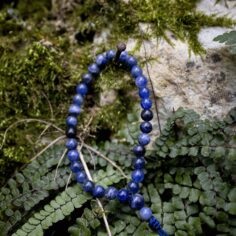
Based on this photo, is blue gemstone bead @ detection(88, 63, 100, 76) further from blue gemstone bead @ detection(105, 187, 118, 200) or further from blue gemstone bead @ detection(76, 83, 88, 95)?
blue gemstone bead @ detection(105, 187, 118, 200)

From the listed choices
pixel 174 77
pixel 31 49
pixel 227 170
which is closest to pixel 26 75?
pixel 31 49

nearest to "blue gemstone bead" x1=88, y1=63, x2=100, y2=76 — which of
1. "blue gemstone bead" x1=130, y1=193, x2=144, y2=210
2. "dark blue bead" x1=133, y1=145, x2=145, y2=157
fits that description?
"dark blue bead" x1=133, y1=145, x2=145, y2=157

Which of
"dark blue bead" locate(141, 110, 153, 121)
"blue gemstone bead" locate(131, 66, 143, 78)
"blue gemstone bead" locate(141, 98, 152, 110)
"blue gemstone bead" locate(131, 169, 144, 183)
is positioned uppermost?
"blue gemstone bead" locate(131, 66, 143, 78)

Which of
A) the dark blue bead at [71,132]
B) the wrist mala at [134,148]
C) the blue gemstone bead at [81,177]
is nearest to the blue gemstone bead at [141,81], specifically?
the wrist mala at [134,148]

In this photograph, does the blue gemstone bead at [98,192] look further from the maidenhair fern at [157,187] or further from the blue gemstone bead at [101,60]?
the blue gemstone bead at [101,60]

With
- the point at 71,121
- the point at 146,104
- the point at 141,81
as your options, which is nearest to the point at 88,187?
the point at 71,121

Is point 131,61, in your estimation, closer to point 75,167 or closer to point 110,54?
point 110,54

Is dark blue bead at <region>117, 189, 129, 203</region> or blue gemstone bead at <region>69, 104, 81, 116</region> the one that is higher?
blue gemstone bead at <region>69, 104, 81, 116</region>
